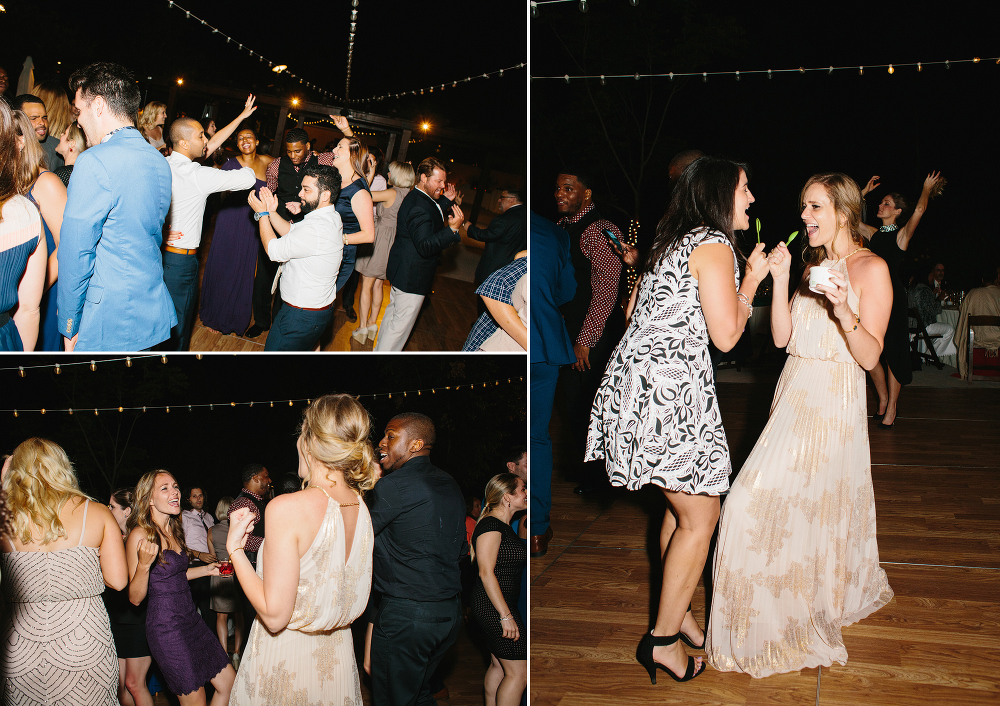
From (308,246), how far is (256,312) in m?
0.17

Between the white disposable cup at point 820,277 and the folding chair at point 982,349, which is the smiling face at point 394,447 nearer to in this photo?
the white disposable cup at point 820,277

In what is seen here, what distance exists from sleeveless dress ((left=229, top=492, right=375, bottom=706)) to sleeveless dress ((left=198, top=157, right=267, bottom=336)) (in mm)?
468

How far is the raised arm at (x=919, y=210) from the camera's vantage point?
176 inches

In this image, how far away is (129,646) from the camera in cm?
167

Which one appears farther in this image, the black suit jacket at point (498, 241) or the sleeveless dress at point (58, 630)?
the black suit jacket at point (498, 241)

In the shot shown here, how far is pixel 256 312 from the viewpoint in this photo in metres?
1.46

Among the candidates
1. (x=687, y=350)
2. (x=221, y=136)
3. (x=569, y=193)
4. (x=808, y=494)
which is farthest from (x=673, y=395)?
(x=569, y=193)

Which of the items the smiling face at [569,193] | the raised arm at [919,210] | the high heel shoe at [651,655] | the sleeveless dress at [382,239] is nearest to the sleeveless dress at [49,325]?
the sleeveless dress at [382,239]

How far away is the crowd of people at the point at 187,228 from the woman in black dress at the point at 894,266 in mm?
3651

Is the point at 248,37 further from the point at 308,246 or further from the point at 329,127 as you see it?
the point at 308,246

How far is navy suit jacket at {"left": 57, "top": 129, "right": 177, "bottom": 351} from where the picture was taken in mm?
1309

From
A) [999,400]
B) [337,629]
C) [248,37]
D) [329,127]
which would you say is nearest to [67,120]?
[248,37]

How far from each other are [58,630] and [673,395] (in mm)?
1564

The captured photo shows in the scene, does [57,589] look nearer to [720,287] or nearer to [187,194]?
[187,194]
